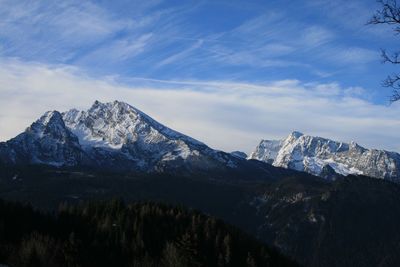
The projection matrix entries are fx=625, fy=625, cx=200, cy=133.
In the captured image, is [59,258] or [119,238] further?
[119,238]

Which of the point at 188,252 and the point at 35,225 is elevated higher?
the point at 188,252

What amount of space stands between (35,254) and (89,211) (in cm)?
15231

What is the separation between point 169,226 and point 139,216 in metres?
11.3

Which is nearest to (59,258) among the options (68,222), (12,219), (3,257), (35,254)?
(35,254)

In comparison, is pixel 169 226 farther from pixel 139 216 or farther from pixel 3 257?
pixel 3 257

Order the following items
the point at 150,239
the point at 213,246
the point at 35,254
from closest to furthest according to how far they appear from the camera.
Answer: the point at 35,254
the point at 150,239
the point at 213,246

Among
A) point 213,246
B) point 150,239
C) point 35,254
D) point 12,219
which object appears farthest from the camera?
point 213,246

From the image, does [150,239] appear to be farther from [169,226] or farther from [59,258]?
[59,258]

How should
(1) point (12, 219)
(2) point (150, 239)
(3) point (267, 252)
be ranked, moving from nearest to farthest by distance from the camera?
(1) point (12, 219), (2) point (150, 239), (3) point (267, 252)

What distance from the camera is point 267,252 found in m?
192

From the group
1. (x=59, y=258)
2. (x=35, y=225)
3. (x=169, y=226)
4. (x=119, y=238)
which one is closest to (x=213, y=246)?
(x=169, y=226)

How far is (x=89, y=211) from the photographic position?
7672 inches

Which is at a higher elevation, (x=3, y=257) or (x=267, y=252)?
(x=3, y=257)

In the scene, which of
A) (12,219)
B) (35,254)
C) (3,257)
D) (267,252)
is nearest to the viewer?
(3,257)
